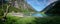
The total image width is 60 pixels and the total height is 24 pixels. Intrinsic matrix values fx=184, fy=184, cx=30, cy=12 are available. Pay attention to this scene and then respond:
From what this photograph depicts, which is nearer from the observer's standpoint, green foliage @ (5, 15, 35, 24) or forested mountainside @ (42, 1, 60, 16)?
green foliage @ (5, 15, 35, 24)

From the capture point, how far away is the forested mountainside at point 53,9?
4031mm

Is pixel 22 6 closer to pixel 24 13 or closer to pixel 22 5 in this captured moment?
pixel 22 5

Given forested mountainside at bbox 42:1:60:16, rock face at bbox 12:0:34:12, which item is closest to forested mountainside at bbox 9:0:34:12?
rock face at bbox 12:0:34:12

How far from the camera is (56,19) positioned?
3.92 metres

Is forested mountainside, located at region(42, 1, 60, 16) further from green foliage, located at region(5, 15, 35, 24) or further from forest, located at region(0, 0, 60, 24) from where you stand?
Result: green foliage, located at region(5, 15, 35, 24)

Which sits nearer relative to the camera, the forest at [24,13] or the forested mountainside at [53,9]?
the forest at [24,13]

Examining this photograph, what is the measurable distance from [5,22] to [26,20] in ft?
1.61

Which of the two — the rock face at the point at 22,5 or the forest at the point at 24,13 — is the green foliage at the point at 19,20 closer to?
the forest at the point at 24,13

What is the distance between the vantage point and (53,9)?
4035 millimetres

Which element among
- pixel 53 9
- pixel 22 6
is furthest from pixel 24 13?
pixel 53 9

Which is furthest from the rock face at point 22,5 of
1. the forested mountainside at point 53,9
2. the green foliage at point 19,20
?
the forested mountainside at point 53,9

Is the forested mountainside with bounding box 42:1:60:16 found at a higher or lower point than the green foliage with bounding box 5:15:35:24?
higher

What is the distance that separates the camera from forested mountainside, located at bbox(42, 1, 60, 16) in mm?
4031

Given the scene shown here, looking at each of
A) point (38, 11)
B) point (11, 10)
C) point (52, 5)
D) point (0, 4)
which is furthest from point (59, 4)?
point (0, 4)
